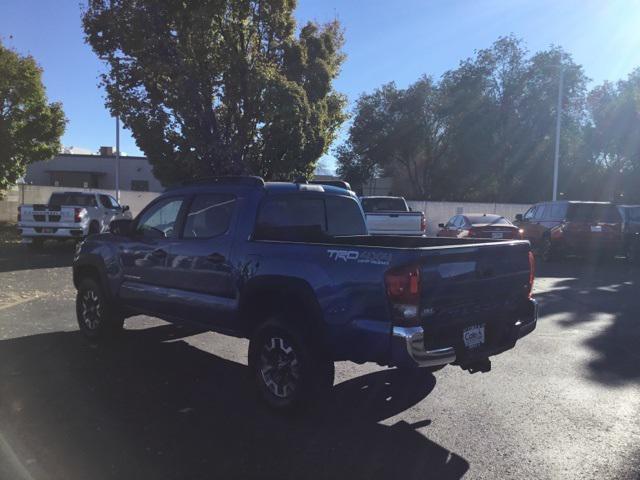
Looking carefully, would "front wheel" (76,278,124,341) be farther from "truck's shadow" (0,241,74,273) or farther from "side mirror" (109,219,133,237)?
"truck's shadow" (0,241,74,273)

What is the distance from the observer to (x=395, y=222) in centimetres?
1559

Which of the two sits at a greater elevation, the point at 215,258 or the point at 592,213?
the point at 592,213

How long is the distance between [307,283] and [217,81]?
1568 cm

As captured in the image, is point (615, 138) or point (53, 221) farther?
point (615, 138)

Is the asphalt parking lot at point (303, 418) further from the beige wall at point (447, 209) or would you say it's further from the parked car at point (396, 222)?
the beige wall at point (447, 209)

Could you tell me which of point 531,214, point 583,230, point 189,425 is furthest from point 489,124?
point 189,425

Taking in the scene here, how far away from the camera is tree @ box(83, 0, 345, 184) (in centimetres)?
1705

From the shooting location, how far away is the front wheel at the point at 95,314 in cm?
671

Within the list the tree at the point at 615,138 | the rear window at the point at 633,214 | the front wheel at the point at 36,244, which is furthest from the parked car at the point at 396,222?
the tree at the point at 615,138

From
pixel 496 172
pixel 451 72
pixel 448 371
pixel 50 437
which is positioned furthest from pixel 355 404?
pixel 451 72

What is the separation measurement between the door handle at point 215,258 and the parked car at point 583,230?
13.0 m

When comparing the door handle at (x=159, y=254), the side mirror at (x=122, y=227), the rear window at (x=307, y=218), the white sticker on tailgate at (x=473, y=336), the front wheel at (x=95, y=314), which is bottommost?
the front wheel at (x=95, y=314)

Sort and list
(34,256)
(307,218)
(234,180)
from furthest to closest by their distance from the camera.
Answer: (34,256), (307,218), (234,180)

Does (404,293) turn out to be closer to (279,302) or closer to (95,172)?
(279,302)
